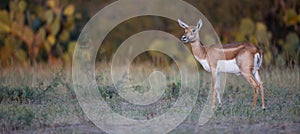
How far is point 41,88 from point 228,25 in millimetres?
10012

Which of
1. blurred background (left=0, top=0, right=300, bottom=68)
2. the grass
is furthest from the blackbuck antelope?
blurred background (left=0, top=0, right=300, bottom=68)

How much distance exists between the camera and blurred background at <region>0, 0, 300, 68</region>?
1612 cm

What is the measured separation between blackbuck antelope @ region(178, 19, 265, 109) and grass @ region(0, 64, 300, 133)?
38 centimetres

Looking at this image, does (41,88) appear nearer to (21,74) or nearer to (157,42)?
(21,74)

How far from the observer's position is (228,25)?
19375 mm

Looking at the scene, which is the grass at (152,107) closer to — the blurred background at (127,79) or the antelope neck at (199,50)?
the blurred background at (127,79)

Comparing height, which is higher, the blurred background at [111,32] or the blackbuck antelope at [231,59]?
the blurred background at [111,32]

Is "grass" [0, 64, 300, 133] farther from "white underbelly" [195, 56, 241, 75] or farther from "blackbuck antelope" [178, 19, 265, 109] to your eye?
"white underbelly" [195, 56, 241, 75]

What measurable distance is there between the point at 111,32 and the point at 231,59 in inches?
449

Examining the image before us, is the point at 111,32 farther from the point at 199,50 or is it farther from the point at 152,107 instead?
the point at 152,107

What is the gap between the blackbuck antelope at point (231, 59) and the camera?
869 cm

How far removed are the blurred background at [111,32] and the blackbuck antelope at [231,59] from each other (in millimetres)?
5686

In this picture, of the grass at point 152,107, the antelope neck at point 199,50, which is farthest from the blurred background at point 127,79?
the antelope neck at point 199,50

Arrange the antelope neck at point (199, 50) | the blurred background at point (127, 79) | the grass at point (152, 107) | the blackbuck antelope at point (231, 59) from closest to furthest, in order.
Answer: the grass at point (152, 107) → the blurred background at point (127, 79) → the blackbuck antelope at point (231, 59) → the antelope neck at point (199, 50)
